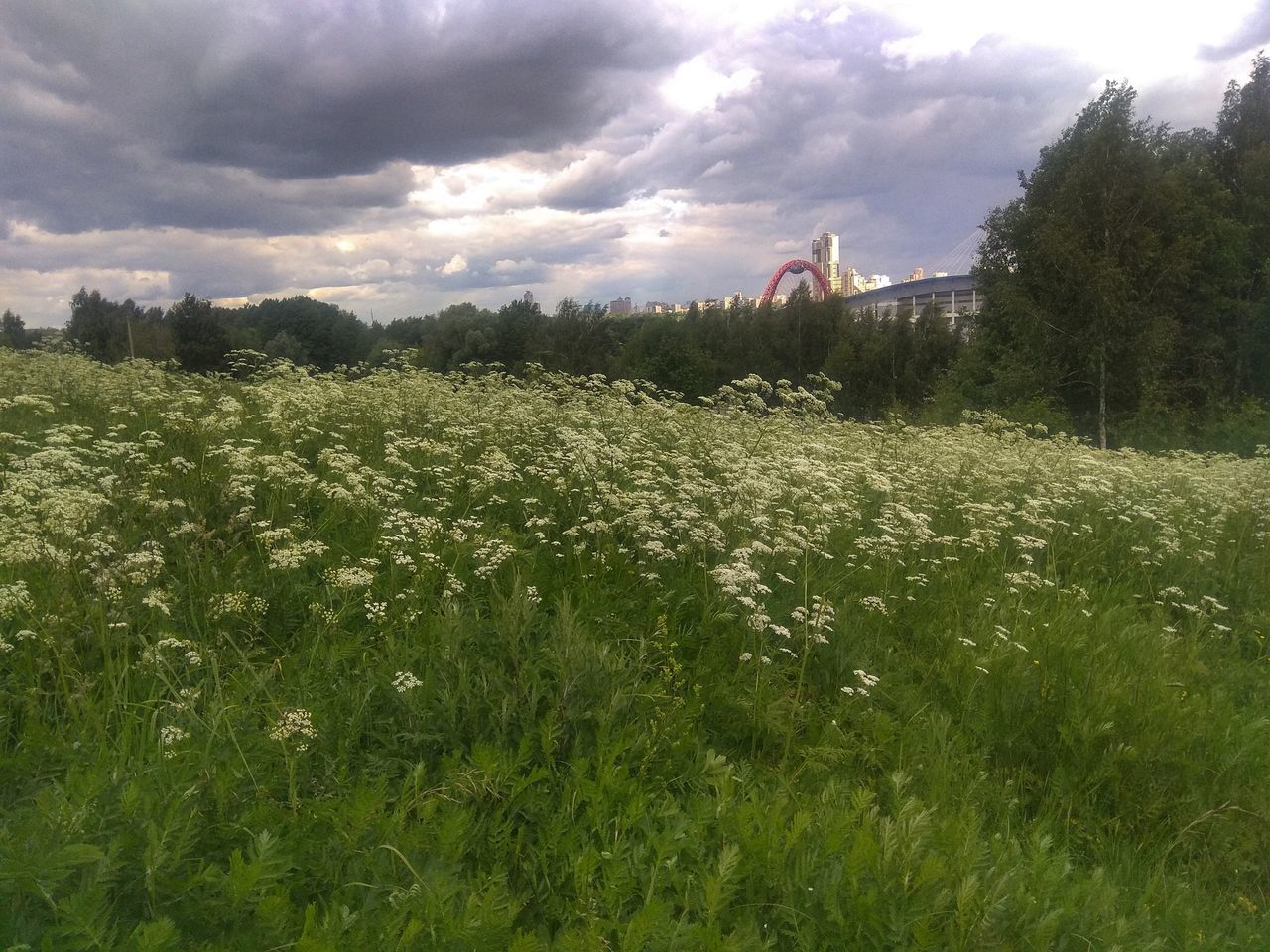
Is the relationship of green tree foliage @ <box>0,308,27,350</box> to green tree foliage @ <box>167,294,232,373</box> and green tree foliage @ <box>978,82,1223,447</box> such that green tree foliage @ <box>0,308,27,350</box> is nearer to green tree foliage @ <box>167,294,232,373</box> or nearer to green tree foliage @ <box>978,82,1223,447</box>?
green tree foliage @ <box>167,294,232,373</box>

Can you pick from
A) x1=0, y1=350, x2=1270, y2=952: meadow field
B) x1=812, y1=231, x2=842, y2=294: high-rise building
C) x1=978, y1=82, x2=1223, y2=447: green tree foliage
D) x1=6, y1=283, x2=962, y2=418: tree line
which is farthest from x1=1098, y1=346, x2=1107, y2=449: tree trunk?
x1=812, y1=231, x2=842, y2=294: high-rise building

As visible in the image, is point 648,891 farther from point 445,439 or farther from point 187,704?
point 445,439

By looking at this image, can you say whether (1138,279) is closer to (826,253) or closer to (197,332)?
(197,332)

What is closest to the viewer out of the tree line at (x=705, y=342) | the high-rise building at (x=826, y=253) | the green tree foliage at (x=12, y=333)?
the green tree foliage at (x=12, y=333)

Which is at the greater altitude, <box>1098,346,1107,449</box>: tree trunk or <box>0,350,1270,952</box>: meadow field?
<box>1098,346,1107,449</box>: tree trunk

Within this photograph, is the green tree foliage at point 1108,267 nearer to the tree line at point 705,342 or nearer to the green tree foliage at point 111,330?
the tree line at point 705,342

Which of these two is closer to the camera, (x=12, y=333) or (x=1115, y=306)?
(x=12, y=333)

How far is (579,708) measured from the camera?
3021 millimetres

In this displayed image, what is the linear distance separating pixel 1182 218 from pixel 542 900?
3072 centimetres

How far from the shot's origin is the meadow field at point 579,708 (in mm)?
2109

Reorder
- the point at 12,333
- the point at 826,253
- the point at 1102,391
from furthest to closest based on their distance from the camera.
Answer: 1. the point at 826,253
2. the point at 1102,391
3. the point at 12,333

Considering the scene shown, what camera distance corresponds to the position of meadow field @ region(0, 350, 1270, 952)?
211cm

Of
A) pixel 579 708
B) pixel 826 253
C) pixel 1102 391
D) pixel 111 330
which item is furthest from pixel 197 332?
pixel 826 253

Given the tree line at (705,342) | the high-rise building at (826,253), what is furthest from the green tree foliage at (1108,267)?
the high-rise building at (826,253)
